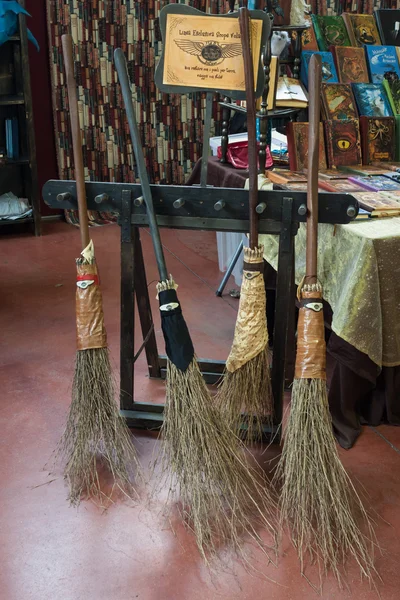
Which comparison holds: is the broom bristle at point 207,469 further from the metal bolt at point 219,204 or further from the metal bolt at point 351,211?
the metal bolt at point 351,211

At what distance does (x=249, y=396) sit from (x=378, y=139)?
1437 mm

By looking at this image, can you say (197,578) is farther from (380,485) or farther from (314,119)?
(314,119)

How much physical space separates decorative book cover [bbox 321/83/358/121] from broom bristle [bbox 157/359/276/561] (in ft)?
5.07

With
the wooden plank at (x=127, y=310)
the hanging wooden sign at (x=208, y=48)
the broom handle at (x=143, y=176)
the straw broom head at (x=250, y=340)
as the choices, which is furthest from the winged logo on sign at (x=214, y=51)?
the wooden plank at (x=127, y=310)

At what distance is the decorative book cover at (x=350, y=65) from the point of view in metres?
3.35

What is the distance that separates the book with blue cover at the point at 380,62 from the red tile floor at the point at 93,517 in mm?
1437

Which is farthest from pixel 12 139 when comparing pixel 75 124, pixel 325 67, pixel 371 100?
pixel 75 124

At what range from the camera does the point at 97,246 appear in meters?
4.72

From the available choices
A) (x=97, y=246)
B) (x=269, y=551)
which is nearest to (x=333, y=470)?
(x=269, y=551)

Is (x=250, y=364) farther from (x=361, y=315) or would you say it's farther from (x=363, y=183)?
(x=363, y=183)

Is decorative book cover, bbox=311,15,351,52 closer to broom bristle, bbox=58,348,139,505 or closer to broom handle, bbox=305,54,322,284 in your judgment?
broom handle, bbox=305,54,322,284

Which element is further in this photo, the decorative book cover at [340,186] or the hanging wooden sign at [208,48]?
the decorative book cover at [340,186]

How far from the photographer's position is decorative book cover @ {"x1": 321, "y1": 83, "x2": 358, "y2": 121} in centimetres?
308

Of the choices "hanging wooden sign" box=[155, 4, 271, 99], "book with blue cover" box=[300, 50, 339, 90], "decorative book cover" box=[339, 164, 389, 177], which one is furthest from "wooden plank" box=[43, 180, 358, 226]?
"book with blue cover" box=[300, 50, 339, 90]
